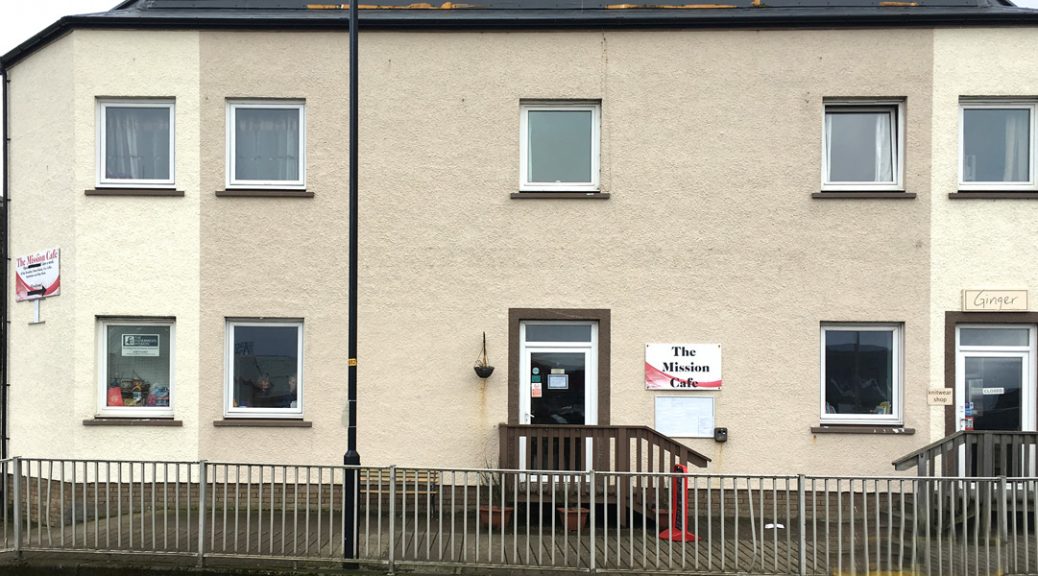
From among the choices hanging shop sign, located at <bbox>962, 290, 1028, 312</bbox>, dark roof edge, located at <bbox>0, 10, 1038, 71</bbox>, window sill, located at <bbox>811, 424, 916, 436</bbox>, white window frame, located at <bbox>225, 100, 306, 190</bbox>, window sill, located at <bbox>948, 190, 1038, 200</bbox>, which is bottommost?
window sill, located at <bbox>811, 424, 916, 436</bbox>

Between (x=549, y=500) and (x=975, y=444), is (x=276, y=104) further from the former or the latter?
(x=975, y=444)

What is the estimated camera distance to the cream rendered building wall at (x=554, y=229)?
384 inches

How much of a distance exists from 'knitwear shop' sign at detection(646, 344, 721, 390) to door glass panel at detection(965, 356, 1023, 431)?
307 centimetres

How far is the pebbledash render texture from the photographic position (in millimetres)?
9719

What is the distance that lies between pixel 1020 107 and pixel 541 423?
692 centimetres

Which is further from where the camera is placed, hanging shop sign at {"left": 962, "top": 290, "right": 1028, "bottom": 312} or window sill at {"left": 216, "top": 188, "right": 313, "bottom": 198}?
window sill at {"left": 216, "top": 188, "right": 313, "bottom": 198}

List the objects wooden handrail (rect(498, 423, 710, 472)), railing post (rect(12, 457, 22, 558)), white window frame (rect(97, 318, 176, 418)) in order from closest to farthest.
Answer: railing post (rect(12, 457, 22, 558))
wooden handrail (rect(498, 423, 710, 472))
white window frame (rect(97, 318, 176, 418))

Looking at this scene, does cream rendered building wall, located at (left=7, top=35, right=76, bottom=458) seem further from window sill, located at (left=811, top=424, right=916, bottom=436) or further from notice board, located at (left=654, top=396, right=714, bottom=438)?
window sill, located at (left=811, top=424, right=916, bottom=436)

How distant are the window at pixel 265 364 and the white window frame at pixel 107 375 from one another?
0.69m

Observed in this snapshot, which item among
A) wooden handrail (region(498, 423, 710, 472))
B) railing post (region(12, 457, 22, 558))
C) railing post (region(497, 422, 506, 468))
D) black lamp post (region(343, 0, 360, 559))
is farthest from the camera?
railing post (region(497, 422, 506, 468))

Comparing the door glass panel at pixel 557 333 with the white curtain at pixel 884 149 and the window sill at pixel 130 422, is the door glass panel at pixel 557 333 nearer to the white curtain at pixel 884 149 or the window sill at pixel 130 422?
the white curtain at pixel 884 149

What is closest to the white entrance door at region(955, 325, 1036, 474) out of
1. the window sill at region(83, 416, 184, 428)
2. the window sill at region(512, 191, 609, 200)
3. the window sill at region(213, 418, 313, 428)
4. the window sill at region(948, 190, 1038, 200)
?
the window sill at region(948, 190, 1038, 200)

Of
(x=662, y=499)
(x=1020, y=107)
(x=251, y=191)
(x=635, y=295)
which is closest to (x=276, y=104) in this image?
(x=251, y=191)

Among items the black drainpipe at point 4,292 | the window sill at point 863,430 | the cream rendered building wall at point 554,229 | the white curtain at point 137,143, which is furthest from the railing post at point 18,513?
the window sill at point 863,430
